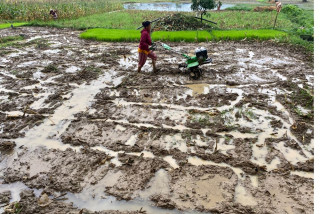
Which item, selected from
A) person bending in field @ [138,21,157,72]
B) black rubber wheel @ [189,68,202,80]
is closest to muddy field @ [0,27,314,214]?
black rubber wheel @ [189,68,202,80]

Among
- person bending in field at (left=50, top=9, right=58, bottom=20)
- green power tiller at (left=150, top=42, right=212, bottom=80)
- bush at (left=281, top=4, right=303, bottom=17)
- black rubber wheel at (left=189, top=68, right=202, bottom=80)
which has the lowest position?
black rubber wheel at (left=189, top=68, right=202, bottom=80)

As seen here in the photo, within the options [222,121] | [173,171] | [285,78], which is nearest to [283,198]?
[173,171]

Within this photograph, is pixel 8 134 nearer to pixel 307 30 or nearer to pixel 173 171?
pixel 173 171

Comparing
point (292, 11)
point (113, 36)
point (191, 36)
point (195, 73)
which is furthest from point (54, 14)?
point (292, 11)

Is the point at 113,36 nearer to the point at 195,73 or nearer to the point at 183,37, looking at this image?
the point at 183,37

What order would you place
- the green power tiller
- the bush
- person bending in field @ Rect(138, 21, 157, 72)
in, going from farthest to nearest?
the bush < person bending in field @ Rect(138, 21, 157, 72) < the green power tiller

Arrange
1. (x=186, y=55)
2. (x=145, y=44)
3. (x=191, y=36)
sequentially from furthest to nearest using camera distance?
(x=191, y=36) < (x=145, y=44) < (x=186, y=55)

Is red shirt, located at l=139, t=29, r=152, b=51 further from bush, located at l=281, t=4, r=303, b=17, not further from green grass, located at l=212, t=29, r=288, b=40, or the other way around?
bush, located at l=281, t=4, r=303, b=17

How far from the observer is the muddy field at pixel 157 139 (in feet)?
9.84

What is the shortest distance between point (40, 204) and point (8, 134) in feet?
7.25

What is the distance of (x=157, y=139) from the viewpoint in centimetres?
413

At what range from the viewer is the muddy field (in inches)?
118

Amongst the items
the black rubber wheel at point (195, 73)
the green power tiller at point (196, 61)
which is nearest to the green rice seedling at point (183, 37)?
the green power tiller at point (196, 61)

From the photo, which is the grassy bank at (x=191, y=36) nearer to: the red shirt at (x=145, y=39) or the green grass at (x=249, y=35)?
the green grass at (x=249, y=35)
